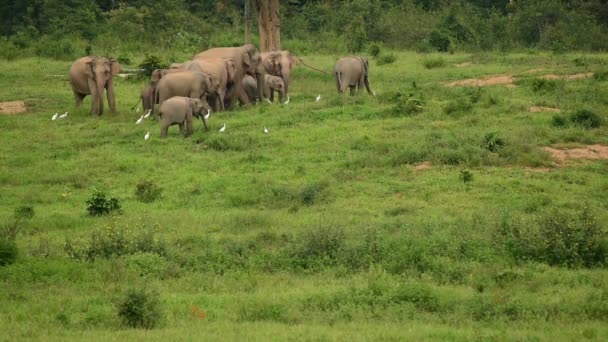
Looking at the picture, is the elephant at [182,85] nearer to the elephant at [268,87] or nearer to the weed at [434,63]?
the elephant at [268,87]

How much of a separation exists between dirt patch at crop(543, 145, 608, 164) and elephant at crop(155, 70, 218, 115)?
6.88 m

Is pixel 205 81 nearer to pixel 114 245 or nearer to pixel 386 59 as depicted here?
pixel 386 59

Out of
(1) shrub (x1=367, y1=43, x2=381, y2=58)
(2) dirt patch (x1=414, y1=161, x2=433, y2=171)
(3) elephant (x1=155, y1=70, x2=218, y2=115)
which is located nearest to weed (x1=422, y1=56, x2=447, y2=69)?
(1) shrub (x1=367, y1=43, x2=381, y2=58)

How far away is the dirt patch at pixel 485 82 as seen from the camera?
2364 cm

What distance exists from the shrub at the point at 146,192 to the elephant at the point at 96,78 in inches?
251

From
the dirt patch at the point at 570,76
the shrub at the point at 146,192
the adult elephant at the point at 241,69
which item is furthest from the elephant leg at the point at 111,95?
the dirt patch at the point at 570,76

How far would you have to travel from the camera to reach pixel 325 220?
14.4 m

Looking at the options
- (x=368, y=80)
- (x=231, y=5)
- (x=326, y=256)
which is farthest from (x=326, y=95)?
(x=231, y=5)

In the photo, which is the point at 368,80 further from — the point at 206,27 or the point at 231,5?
the point at 231,5

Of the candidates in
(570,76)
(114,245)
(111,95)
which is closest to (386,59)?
(570,76)

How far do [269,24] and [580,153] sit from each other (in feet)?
44.5

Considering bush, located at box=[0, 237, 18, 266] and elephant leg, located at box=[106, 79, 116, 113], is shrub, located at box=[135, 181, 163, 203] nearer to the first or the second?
bush, located at box=[0, 237, 18, 266]

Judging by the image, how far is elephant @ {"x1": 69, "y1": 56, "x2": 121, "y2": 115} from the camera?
22156 millimetres

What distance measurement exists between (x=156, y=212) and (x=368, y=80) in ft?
35.9
